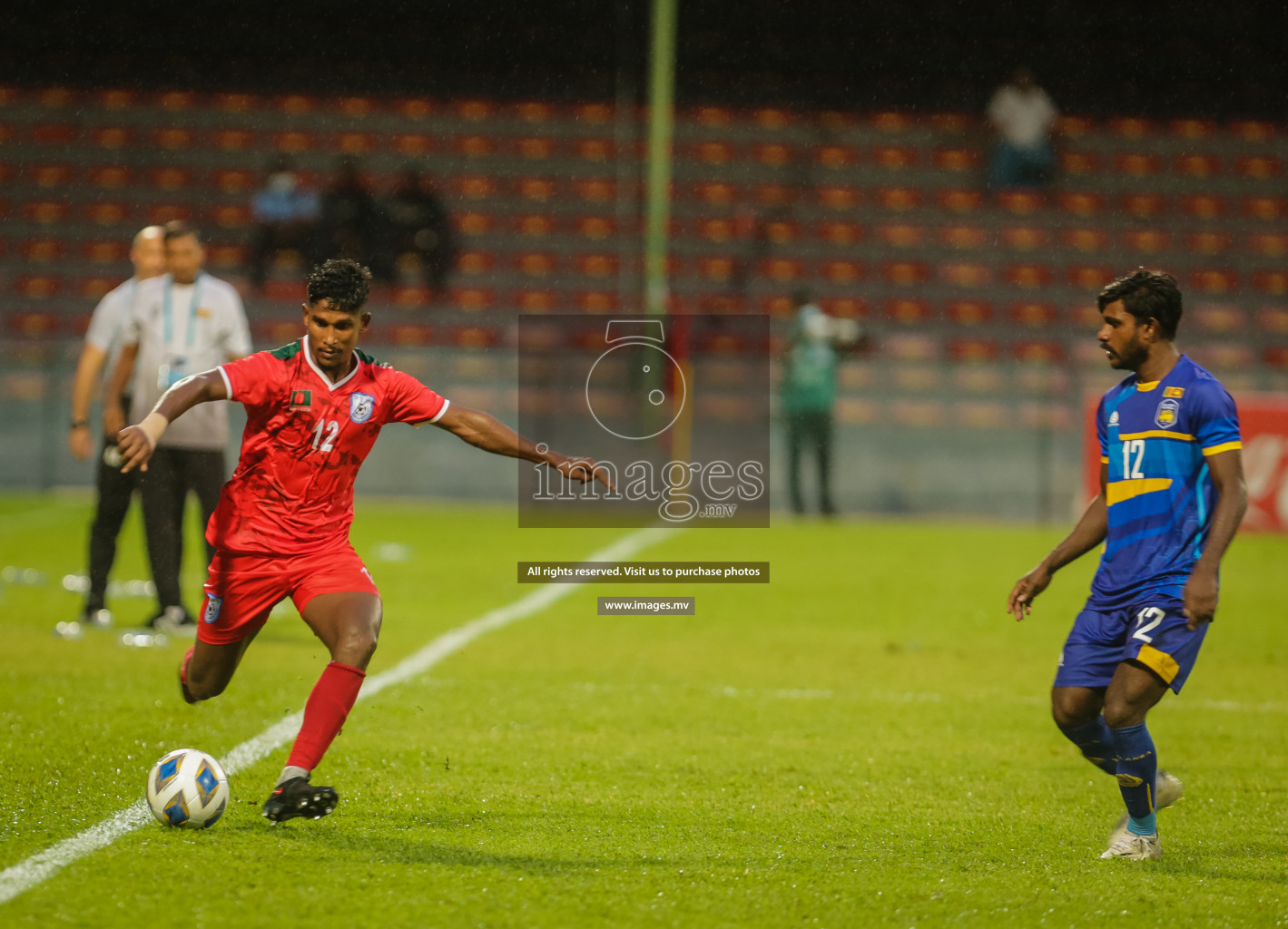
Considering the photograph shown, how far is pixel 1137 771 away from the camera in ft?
15.3

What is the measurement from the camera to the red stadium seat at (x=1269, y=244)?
21.9 meters

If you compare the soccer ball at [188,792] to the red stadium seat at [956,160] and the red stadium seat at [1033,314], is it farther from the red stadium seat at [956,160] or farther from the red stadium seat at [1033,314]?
the red stadium seat at [956,160]

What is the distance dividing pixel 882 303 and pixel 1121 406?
16942 millimetres

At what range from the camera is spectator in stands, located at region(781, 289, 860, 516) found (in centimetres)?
1673

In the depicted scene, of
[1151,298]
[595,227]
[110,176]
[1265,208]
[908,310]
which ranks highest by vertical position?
[110,176]

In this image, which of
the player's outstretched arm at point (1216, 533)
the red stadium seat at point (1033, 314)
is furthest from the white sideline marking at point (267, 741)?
the red stadium seat at point (1033, 314)

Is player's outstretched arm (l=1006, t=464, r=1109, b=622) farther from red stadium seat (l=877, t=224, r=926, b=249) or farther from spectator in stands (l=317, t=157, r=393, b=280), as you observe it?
red stadium seat (l=877, t=224, r=926, b=249)

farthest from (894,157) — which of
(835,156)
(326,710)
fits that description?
(326,710)

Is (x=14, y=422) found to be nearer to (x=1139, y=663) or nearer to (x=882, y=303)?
(x=882, y=303)

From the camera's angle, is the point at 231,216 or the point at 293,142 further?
the point at 293,142

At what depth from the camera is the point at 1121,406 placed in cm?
482

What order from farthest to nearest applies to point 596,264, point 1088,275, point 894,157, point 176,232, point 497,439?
1. point 894,157
2. point 596,264
3. point 1088,275
4. point 176,232
5. point 497,439

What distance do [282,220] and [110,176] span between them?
4.27m

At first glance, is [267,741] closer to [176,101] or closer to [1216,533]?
[1216,533]
